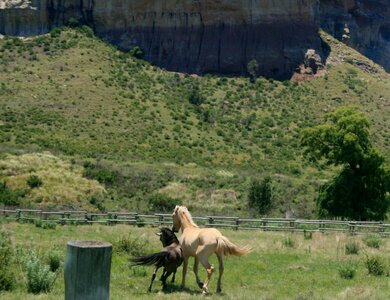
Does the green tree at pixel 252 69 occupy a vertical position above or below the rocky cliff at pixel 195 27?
below

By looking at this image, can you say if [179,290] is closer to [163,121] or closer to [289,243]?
[289,243]

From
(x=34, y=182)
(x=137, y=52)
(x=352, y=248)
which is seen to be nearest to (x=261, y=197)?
(x=34, y=182)

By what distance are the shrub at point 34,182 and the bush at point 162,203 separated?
8191 millimetres

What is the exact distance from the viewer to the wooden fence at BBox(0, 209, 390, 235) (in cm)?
2797

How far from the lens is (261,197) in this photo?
46188 millimetres

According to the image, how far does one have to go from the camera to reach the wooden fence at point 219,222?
27969mm

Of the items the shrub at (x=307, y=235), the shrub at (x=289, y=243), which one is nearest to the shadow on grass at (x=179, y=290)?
the shrub at (x=289, y=243)

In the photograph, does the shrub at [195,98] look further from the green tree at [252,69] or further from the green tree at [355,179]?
the green tree at [355,179]

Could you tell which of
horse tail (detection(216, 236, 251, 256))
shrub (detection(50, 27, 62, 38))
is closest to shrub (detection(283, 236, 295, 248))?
horse tail (detection(216, 236, 251, 256))

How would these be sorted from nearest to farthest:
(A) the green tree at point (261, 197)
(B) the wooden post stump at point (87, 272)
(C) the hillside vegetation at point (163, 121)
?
(B) the wooden post stump at point (87, 272) < (A) the green tree at point (261, 197) < (C) the hillside vegetation at point (163, 121)

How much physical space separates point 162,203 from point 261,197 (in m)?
7.00

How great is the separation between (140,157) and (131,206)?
13.8 meters

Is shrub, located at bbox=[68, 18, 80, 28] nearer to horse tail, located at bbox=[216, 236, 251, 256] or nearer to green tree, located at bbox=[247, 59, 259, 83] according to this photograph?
green tree, located at bbox=[247, 59, 259, 83]

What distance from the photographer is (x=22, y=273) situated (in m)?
15.0
